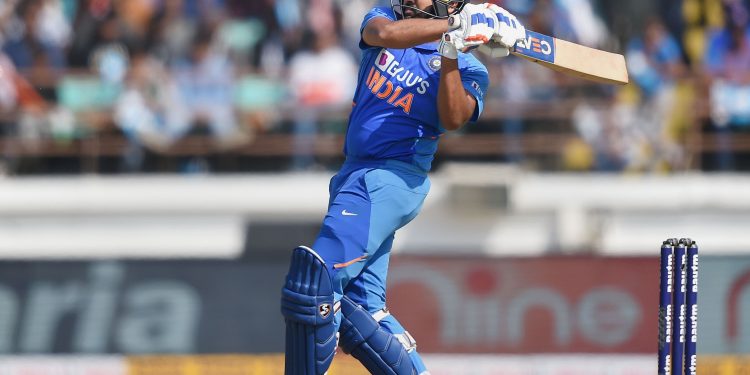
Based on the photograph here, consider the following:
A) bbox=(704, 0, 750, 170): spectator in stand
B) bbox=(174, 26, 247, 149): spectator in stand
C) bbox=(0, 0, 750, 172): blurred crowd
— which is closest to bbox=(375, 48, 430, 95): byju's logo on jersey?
bbox=(0, 0, 750, 172): blurred crowd

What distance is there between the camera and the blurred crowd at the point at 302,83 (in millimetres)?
10141

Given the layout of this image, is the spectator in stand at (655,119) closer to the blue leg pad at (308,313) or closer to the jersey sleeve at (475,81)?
the jersey sleeve at (475,81)

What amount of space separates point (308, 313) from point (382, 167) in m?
0.70

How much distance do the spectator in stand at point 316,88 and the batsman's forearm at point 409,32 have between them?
5.58 metres

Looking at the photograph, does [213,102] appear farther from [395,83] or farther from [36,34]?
[395,83]

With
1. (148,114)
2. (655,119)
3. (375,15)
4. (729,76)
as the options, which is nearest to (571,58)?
(375,15)

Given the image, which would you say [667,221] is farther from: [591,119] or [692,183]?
[591,119]

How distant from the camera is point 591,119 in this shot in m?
10.2

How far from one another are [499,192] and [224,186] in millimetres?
2122

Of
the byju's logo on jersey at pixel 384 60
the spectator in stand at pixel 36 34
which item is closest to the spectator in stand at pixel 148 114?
the spectator in stand at pixel 36 34

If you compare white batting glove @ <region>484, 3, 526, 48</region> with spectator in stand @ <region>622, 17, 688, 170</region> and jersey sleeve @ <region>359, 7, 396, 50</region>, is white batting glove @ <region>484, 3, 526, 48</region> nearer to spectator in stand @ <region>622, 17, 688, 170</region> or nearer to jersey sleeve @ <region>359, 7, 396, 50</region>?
jersey sleeve @ <region>359, 7, 396, 50</region>

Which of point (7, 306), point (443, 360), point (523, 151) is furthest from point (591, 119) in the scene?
point (7, 306)

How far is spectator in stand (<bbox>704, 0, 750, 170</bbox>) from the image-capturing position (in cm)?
1004

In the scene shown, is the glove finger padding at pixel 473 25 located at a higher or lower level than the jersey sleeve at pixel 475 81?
higher
